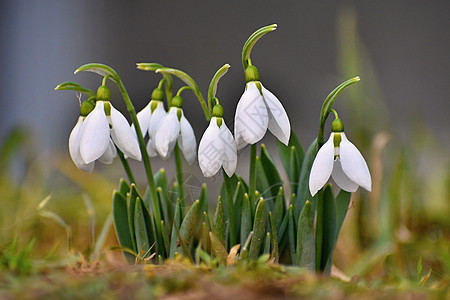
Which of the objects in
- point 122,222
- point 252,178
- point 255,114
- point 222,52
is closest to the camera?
point 255,114

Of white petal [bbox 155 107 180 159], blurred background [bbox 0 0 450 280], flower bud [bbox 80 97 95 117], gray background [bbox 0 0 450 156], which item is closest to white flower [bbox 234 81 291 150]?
white petal [bbox 155 107 180 159]

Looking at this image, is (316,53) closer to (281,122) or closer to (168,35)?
(168,35)

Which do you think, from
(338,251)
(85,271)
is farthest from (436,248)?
(85,271)

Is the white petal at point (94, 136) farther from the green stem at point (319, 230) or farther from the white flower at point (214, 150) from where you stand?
the green stem at point (319, 230)

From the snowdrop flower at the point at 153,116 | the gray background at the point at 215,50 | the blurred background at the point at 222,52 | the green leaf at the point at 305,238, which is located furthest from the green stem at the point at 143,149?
the gray background at the point at 215,50

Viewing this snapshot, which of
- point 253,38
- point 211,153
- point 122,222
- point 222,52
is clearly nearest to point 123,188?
point 122,222

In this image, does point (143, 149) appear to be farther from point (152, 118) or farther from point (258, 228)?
point (258, 228)

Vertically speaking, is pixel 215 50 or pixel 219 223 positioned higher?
pixel 215 50

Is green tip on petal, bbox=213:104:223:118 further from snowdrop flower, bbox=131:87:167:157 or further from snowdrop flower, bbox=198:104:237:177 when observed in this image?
snowdrop flower, bbox=131:87:167:157
